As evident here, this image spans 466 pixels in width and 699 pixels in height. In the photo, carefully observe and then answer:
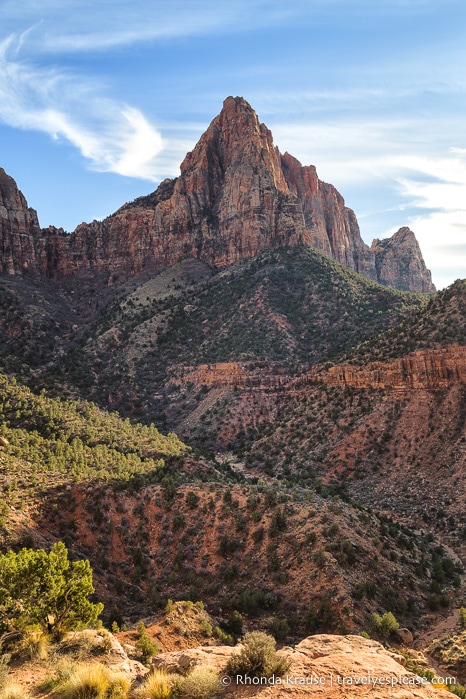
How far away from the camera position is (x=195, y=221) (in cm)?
11988

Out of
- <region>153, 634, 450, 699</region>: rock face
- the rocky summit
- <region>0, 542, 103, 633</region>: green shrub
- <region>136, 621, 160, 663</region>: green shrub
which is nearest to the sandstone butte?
the rocky summit

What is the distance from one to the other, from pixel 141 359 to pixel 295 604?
224ft

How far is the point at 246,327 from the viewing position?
3314 inches

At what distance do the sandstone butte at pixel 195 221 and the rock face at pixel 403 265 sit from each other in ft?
216

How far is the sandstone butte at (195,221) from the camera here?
109m

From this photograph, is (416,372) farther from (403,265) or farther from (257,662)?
(403,265)

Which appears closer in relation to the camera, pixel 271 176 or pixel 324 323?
pixel 324 323

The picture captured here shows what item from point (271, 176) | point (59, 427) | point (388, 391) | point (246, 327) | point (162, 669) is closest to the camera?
point (162, 669)

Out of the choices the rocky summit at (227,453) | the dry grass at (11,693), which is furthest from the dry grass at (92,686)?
the dry grass at (11,693)

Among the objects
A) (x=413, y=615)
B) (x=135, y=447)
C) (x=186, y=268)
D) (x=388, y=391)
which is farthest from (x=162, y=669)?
(x=186, y=268)

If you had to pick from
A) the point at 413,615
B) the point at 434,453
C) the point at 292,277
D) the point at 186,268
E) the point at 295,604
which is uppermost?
the point at 186,268

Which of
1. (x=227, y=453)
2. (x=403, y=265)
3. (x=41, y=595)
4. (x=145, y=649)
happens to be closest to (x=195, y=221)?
(x=227, y=453)

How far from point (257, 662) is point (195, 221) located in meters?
115

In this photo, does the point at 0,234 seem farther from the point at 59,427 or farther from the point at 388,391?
the point at 388,391
